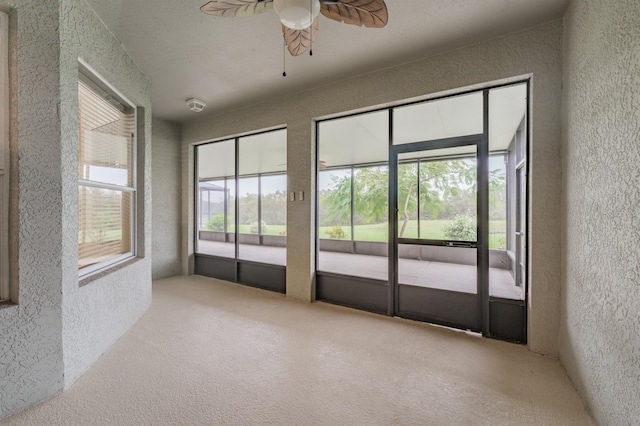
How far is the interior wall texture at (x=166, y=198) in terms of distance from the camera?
15.5 ft

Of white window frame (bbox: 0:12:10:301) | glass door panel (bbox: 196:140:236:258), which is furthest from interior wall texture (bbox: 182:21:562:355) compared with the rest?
white window frame (bbox: 0:12:10:301)

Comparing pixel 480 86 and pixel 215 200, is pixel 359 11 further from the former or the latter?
pixel 215 200

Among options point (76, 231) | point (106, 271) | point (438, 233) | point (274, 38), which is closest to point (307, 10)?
point (274, 38)

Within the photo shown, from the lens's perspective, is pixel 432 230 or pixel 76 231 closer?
pixel 76 231

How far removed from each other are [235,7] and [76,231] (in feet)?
6.35

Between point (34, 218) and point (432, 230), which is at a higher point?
point (34, 218)

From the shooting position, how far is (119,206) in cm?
294

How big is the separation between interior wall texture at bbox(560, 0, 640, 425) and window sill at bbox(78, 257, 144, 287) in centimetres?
352

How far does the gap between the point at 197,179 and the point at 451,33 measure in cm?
449

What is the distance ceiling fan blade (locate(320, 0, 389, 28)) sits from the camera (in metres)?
1.51

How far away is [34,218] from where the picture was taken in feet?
5.68

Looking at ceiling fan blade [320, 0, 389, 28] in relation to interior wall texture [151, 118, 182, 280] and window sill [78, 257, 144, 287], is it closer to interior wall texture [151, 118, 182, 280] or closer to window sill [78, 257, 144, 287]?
window sill [78, 257, 144, 287]

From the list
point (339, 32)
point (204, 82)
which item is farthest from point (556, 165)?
point (204, 82)

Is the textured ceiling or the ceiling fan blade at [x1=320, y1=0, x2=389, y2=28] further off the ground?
the textured ceiling
